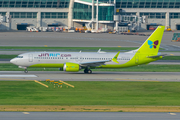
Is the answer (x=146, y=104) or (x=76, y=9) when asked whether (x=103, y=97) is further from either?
(x=76, y=9)

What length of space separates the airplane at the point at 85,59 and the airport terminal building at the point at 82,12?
122 m

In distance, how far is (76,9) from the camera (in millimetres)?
187875

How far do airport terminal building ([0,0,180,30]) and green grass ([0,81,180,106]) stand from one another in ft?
445

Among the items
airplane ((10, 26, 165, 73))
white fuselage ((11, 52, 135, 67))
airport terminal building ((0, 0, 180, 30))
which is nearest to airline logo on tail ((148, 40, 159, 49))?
airplane ((10, 26, 165, 73))

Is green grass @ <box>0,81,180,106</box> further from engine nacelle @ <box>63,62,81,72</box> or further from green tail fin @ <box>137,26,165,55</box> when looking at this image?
green tail fin @ <box>137,26,165,55</box>

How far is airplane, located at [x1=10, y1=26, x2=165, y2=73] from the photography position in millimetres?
53688

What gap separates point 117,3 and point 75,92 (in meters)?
149

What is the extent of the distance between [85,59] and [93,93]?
681 inches

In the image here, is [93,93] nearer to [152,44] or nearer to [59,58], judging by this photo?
[59,58]
